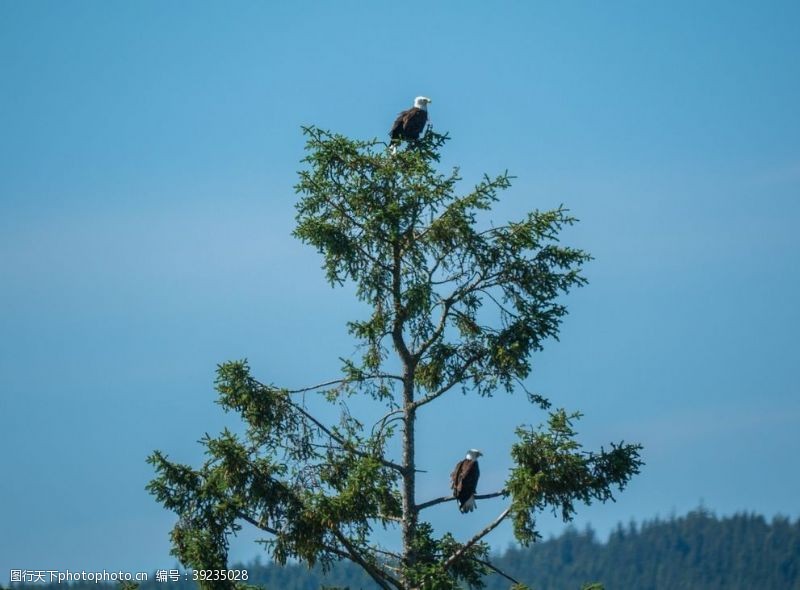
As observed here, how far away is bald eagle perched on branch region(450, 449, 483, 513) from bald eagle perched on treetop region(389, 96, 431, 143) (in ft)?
14.9

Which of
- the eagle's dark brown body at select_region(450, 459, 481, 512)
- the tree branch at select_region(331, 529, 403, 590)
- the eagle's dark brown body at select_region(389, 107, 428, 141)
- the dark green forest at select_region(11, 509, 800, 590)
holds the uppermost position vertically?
the dark green forest at select_region(11, 509, 800, 590)

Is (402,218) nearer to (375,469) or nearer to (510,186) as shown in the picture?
(510,186)

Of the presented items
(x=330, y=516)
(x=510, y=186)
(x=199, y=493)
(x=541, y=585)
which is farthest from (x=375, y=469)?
(x=541, y=585)

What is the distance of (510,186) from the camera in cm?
2084

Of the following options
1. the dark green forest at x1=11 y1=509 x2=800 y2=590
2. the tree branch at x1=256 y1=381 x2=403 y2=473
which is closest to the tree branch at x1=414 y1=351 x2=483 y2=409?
the tree branch at x1=256 y1=381 x2=403 y2=473

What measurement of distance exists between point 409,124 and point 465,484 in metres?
5.19

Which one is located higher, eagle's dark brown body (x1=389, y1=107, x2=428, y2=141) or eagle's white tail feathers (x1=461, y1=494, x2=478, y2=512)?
eagle's dark brown body (x1=389, y1=107, x2=428, y2=141)

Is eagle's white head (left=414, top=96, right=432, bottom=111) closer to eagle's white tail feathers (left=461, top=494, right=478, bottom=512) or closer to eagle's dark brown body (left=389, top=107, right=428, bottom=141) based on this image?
eagle's dark brown body (left=389, top=107, right=428, bottom=141)

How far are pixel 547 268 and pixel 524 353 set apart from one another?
1.19 meters

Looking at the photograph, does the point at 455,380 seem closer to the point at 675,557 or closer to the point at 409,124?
the point at 409,124

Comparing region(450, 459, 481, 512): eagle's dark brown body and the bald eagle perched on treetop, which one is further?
the bald eagle perched on treetop

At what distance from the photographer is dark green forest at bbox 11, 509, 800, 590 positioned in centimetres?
12650

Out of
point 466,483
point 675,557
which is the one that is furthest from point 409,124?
point 675,557

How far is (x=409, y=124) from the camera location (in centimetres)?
2295
